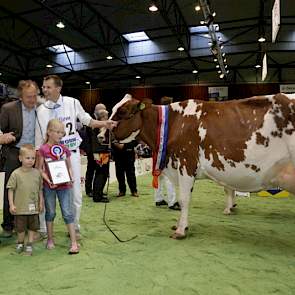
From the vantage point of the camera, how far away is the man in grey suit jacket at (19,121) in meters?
4.14

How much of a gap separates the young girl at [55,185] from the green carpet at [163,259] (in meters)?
0.29

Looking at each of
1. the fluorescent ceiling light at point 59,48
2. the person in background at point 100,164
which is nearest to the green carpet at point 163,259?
the person in background at point 100,164

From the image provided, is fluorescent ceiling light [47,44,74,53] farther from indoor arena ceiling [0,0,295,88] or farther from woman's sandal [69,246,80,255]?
woman's sandal [69,246,80,255]

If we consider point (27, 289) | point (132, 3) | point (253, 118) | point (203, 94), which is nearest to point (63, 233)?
point (27, 289)

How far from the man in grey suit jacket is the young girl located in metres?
0.48

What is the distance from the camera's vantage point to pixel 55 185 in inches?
146

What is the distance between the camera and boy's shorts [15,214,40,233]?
3723 millimetres

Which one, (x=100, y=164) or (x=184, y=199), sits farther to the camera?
(x=100, y=164)

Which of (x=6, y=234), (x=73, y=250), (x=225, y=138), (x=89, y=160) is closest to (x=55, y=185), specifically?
(x=73, y=250)

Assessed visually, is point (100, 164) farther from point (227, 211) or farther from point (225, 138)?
point (225, 138)

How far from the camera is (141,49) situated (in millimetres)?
19109

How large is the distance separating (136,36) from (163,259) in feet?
52.6

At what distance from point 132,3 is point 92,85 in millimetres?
11515

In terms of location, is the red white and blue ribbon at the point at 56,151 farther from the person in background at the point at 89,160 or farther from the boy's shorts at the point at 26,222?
the person in background at the point at 89,160
